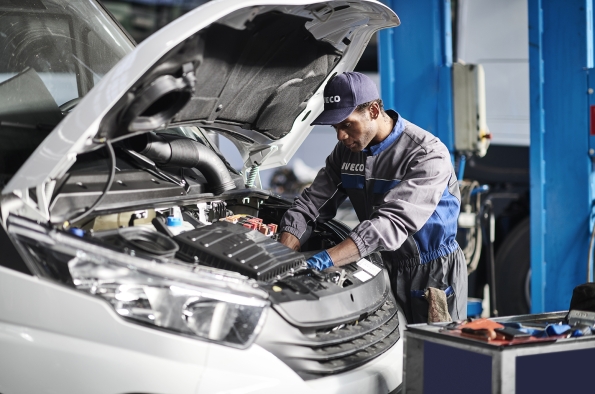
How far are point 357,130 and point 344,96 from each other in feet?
0.48

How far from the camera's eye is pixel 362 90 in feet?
8.84

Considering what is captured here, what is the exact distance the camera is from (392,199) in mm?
2609

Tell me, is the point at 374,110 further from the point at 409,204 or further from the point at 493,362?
the point at 493,362

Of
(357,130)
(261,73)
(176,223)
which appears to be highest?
(261,73)

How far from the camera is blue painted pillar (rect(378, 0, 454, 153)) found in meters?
4.40

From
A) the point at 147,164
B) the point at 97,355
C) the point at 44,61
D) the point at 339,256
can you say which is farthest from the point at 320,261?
the point at 44,61

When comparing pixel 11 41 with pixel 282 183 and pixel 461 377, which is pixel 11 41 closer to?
pixel 461 377

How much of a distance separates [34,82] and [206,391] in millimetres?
1462

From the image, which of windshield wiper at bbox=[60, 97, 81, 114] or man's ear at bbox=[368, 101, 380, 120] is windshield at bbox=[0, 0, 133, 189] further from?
man's ear at bbox=[368, 101, 380, 120]

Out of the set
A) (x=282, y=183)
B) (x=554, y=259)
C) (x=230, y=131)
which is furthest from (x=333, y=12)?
(x=282, y=183)

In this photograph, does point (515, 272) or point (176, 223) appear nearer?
point (176, 223)

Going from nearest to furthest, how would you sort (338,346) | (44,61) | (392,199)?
(338,346), (392,199), (44,61)

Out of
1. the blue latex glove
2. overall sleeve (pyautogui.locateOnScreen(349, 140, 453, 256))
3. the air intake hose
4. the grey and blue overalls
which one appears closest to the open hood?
the air intake hose

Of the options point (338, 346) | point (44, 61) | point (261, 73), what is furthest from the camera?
point (44, 61)
